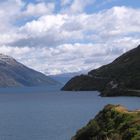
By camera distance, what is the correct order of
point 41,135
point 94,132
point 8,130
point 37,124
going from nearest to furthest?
point 94,132
point 41,135
point 8,130
point 37,124

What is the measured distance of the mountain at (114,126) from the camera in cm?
6203

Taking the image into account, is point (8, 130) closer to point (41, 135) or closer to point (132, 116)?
point (41, 135)

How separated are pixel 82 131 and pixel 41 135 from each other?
130 ft

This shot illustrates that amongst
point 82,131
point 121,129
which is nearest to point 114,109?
point 82,131

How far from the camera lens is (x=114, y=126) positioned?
72.2m

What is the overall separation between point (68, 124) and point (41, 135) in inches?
880

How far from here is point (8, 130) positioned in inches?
5098

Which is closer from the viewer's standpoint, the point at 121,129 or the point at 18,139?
the point at 121,129

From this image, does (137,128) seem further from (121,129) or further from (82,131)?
(82,131)

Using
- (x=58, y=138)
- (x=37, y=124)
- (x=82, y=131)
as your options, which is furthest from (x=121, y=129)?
(x=37, y=124)

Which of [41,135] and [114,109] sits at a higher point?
[114,109]

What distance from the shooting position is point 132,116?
230 ft

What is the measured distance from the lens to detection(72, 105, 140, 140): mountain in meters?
62.0

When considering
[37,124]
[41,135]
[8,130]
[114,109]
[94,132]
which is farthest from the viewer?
[37,124]
